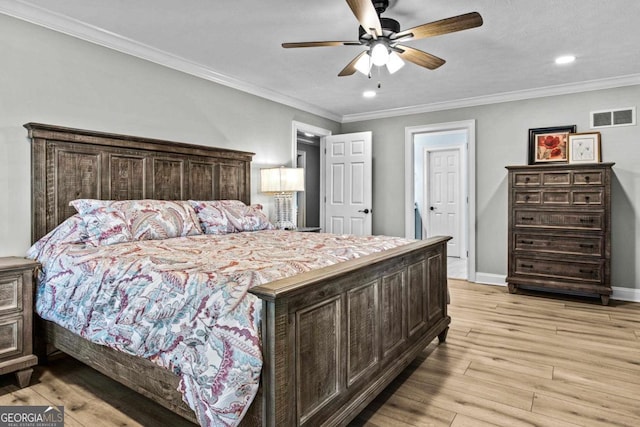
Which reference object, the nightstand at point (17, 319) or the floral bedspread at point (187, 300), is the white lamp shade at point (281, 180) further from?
the nightstand at point (17, 319)

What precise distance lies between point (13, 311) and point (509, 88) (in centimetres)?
513

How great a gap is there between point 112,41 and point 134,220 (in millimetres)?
1543

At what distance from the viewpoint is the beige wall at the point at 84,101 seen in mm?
2615

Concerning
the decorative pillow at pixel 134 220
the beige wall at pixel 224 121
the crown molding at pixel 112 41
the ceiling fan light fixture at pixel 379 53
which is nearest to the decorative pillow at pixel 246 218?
the decorative pillow at pixel 134 220

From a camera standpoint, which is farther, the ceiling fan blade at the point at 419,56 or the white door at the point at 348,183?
the white door at the point at 348,183

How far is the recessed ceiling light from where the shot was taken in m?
3.59

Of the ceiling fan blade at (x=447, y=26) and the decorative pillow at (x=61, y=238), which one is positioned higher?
the ceiling fan blade at (x=447, y=26)

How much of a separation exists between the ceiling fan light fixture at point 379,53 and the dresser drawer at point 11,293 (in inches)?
102

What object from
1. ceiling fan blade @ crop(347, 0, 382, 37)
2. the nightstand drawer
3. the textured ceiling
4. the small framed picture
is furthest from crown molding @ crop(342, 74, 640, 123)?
the nightstand drawer

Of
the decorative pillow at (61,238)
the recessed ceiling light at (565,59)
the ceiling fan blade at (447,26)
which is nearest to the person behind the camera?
the ceiling fan blade at (447,26)

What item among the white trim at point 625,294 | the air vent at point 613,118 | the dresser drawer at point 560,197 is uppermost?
the air vent at point 613,118

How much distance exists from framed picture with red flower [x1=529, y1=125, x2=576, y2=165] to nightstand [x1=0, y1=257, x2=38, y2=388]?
501 cm

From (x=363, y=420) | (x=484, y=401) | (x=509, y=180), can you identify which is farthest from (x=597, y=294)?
(x=363, y=420)

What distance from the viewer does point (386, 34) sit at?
2.63 meters
